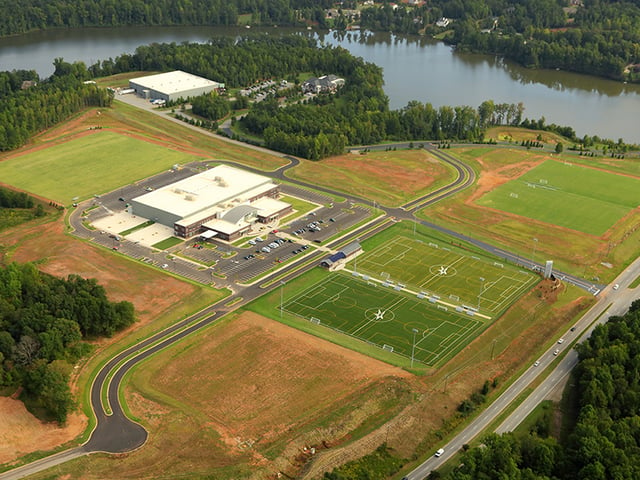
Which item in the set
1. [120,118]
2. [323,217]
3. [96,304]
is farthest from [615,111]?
[96,304]

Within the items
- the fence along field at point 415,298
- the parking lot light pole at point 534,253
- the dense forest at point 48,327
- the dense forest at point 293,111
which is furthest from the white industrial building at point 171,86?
the parking lot light pole at point 534,253

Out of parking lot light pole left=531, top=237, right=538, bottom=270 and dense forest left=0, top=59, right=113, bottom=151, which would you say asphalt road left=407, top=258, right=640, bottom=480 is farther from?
dense forest left=0, top=59, right=113, bottom=151

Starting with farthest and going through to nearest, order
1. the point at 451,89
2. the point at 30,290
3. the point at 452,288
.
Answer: the point at 451,89, the point at 452,288, the point at 30,290

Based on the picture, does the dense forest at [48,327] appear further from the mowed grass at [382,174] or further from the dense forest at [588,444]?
the mowed grass at [382,174]

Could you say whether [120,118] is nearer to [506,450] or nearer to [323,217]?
[323,217]

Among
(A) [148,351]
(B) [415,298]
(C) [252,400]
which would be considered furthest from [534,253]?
(A) [148,351]

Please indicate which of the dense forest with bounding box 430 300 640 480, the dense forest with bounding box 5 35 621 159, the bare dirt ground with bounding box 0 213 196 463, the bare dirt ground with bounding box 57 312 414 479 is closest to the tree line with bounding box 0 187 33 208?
the bare dirt ground with bounding box 0 213 196 463
